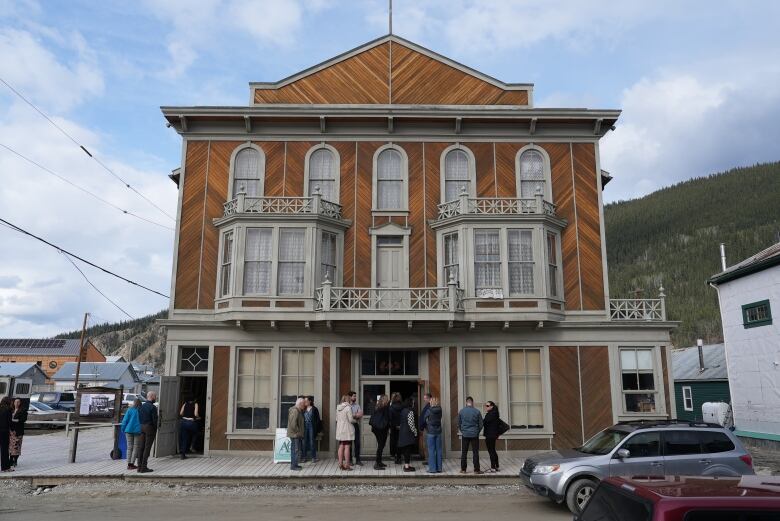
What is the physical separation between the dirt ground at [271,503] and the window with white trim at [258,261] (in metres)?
5.97

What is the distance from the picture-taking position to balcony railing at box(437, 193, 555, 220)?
695 inches

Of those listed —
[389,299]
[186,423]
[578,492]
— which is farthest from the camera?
[389,299]

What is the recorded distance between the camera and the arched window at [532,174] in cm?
1870

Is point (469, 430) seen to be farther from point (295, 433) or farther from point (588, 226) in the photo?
point (588, 226)

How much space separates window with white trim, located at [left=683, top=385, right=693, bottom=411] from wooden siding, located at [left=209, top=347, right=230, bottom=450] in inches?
1189

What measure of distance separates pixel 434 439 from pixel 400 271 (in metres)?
5.66

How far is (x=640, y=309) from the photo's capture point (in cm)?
1791

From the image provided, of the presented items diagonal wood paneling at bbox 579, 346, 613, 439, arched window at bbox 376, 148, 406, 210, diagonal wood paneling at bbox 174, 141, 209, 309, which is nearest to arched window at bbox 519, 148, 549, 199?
arched window at bbox 376, 148, 406, 210

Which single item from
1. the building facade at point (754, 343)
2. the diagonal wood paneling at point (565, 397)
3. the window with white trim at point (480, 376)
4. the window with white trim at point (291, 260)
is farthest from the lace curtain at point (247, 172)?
the building facade at point (754, 343)

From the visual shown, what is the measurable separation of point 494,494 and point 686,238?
116 meters

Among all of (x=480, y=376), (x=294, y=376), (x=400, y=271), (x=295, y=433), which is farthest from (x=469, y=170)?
(x=295, y=433)

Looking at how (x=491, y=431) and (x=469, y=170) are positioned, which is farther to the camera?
(x=469, y=170)

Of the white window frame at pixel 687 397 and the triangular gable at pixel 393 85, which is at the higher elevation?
the triangular gable at pixel 393 85

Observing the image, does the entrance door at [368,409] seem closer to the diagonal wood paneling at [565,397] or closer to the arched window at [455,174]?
the diagonal wood paneling at [565,397]
